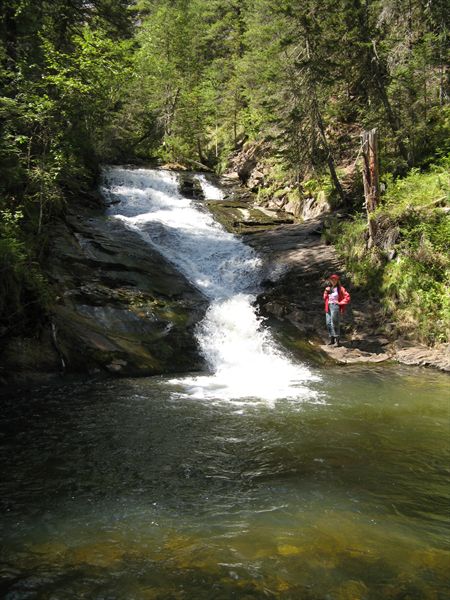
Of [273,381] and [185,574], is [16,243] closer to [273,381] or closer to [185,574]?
[273,381]

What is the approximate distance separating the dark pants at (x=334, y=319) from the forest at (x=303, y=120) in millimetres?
1970

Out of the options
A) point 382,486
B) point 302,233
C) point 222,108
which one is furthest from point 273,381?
point 222,108

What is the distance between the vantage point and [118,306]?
40.0 ft

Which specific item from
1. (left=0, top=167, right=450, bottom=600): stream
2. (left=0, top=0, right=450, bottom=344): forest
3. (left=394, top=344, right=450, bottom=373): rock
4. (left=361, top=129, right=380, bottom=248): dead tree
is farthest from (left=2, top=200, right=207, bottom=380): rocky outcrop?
(left=361, top=129, right=380, bottom=248): dead tree

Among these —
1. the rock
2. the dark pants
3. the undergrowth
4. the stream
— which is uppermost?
the undergrowth

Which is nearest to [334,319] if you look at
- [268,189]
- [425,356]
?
[425,356]

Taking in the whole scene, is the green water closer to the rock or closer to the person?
the rock

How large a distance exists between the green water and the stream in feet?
0.06

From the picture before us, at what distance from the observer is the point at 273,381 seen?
10.2 meters

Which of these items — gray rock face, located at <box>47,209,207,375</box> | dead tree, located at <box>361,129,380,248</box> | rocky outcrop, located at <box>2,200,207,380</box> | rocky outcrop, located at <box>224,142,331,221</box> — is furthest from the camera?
rocky outcrop, located at <box>224,142,331,221</box>

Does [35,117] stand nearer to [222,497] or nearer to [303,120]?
[222,497]

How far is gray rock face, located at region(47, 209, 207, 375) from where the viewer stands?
10.5m

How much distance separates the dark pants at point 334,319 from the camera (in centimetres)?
1266

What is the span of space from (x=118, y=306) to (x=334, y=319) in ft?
20.0
